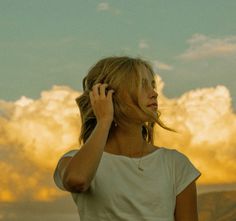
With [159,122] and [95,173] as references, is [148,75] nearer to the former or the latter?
[159,122]

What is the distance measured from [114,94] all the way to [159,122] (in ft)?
1.79

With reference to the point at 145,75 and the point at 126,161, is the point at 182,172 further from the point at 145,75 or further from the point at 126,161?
the point at 145,75

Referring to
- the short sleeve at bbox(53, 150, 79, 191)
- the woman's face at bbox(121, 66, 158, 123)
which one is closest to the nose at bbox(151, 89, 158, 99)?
the woman's face at bbox(121, 66, 158, 123)

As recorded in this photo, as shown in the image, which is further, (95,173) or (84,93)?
(84,93)

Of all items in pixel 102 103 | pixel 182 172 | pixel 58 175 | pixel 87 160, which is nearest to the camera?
pixel 87 160

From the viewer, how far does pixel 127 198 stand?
698cm

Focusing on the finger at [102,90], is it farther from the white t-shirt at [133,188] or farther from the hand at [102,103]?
the white t-shirt at [133,188]

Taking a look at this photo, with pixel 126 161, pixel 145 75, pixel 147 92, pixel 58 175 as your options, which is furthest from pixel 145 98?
pixel 58 175

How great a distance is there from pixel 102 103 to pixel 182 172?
3.71ft

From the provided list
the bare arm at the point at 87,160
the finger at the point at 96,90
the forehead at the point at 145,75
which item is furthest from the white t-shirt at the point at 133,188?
the forehead at the point at 145,75

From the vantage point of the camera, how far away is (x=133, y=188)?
7.08 meters

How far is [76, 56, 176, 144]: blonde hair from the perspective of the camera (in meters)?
7.02

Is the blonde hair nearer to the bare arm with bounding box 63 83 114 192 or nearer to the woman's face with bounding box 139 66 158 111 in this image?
the woman's face with bounding box 139 66 158 111

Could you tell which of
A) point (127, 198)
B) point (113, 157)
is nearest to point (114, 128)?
point (113, 157)
